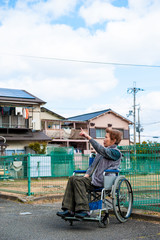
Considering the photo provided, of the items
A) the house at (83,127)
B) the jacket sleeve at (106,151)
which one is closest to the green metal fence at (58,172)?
the jacket sleeve at (106,151)

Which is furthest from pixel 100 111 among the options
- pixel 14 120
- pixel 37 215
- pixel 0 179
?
pixel 37 215

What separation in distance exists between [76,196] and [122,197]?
103 centimetres

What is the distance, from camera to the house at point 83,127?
34.4 metres

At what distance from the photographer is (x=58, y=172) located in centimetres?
964

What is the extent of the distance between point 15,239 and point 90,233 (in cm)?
94

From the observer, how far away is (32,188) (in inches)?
359

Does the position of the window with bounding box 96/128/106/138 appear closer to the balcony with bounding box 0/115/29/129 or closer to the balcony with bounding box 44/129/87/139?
the balcony with bounding box 44/129/87/139

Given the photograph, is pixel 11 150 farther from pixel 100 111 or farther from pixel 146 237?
pixel 146 237

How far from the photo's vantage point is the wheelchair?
4516 millimetres

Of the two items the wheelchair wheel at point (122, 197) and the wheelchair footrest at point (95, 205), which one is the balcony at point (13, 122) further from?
the wheelchair footrest at point (95, 205)

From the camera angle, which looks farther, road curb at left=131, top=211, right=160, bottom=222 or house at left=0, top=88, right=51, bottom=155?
house at left=0, top=88, right=51, bottom=155

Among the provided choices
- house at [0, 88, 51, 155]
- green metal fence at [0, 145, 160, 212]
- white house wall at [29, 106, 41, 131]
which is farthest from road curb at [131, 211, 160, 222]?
white house wall at [29, 106, 41, 131]

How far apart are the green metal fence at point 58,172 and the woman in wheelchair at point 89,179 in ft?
2.28

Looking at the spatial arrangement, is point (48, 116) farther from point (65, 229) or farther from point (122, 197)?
point (65, 229)
